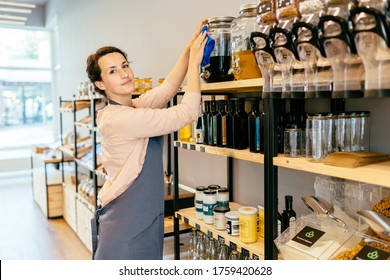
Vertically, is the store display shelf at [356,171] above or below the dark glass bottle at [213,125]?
below

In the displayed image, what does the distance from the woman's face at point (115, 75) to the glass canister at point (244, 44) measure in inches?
19.8

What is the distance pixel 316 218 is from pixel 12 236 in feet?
12.9

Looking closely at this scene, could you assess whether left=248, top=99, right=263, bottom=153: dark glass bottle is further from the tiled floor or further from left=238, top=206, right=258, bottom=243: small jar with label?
the tiled floor

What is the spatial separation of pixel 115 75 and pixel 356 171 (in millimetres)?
1136

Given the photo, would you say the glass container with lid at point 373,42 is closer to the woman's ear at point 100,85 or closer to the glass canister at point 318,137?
the glass canister at point 318,137

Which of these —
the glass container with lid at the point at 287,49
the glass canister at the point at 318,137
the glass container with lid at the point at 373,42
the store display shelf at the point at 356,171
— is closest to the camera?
the glass container with lid at the point at 373,42

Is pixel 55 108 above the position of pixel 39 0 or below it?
below

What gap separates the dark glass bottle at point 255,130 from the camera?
5.38 ft

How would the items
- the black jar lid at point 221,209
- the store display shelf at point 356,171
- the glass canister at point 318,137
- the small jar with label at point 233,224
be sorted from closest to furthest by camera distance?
the store display shelf at point 356,171
the glass canister at point 318,137
the small jar with label at point 233,224
the black jar lid at point 221,209

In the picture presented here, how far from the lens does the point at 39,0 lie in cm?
830

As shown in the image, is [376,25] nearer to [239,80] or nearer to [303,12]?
[303,12]

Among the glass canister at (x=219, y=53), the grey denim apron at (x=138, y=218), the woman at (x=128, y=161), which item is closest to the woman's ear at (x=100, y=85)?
the woman at (x=128, y=161)
